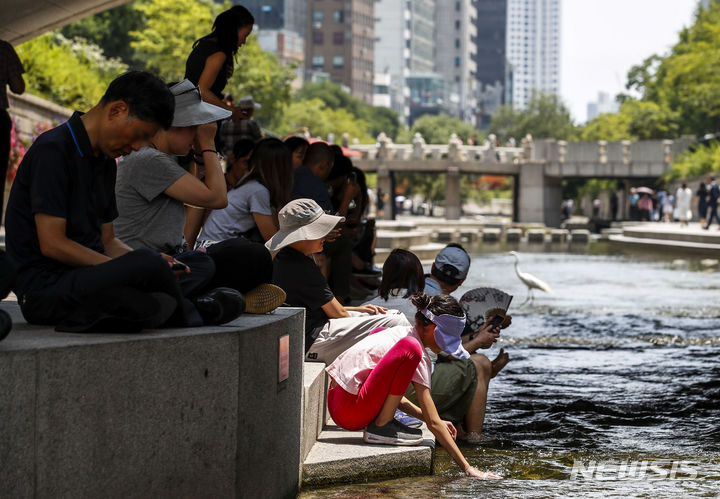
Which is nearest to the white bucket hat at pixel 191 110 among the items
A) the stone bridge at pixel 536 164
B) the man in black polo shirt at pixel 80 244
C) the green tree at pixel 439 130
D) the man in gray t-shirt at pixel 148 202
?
the man in gray t-shirt at pixel 148 202

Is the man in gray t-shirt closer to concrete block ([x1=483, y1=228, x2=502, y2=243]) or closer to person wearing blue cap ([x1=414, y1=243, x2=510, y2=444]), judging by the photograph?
person wearing blue cap ([x1=414, y1=243, x2=510, y2=444])

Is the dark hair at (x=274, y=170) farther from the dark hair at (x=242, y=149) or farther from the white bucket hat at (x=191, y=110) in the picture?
the white bucket hat at (x=191, y=110)

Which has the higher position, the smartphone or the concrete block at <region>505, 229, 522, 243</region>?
the smartphone

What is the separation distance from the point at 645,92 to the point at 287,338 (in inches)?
3197

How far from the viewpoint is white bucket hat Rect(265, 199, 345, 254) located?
5.34 meters

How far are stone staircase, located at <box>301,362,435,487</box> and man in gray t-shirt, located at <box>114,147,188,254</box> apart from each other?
90 centimetres

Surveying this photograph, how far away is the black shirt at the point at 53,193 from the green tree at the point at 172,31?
47.3 metres

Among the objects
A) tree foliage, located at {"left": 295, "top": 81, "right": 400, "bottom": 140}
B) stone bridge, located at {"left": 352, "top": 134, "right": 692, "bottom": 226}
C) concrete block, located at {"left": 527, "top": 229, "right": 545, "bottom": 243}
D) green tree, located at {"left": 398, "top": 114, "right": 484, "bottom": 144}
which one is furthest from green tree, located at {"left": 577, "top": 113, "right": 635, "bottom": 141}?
tree foliage, located at {"left": 295, "top": 81, "right": 400, "bottom": 140}

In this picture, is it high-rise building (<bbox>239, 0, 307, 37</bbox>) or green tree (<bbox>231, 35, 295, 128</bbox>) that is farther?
high-rise building (<bbox>239, 0, 307, 37</bbox>)

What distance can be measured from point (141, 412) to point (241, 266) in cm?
109

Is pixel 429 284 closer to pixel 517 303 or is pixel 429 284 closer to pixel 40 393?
pixel 40 393

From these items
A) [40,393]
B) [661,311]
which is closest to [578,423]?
[40,393]

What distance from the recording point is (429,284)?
21.4 feet

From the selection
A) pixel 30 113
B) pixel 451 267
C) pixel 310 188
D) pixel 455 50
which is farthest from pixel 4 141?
pixel 455 50
